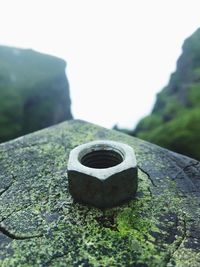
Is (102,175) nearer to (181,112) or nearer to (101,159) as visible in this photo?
(101,159)

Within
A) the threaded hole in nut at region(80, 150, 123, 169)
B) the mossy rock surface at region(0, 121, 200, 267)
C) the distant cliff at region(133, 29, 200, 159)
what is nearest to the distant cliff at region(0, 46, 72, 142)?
the distant cliff at region(133, 29, 200, 159)

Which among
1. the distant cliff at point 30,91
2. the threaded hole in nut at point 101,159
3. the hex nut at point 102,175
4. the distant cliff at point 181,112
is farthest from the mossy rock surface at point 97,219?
the distant cliff at point 30,91

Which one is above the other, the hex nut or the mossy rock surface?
the hex nut

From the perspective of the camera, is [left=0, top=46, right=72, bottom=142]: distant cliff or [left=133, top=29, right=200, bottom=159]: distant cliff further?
[left=0, top=46, right=72, bottom=142]: distant cliff

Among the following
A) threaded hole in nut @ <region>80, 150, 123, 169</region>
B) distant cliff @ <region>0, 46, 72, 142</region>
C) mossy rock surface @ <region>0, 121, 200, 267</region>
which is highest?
threaded hole in nut @ <region>80, 150, 123, 169</region>

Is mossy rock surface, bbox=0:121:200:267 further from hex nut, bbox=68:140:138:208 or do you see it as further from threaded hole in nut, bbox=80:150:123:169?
threaded hole in nut, bbox=80:150:123:169

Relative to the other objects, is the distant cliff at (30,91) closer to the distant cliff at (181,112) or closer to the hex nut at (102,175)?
the distant cliff at (181,112)
